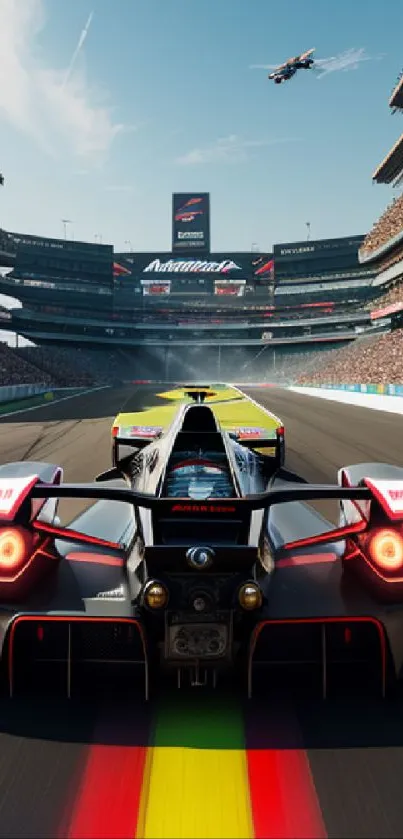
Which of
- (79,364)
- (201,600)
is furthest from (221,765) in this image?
(79,364)

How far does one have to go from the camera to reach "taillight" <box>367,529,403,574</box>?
8.62 ft

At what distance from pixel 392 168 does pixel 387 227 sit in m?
11.0

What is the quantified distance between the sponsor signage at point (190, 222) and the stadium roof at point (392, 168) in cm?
4453

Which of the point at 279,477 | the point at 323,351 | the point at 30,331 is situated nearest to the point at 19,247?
the point at 30,331

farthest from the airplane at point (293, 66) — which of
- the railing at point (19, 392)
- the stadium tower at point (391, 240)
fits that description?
the railing at point (19, 392)

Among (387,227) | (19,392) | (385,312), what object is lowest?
(19,392)

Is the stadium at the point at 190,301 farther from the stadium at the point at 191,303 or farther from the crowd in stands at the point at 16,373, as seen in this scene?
the crowd in stands at the point at 16,373

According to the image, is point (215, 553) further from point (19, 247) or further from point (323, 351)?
point (19, 247)

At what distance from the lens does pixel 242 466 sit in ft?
12.6

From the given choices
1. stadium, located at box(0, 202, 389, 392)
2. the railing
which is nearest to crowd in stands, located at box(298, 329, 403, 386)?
stadium, located at box(0, 202, 389, 392)

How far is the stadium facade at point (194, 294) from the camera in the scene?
305 feet

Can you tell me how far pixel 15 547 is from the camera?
2678 mm

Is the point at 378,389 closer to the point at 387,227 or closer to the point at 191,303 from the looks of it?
the point at 387,227

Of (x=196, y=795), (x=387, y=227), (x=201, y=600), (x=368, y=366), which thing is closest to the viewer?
(x=196, y=795)
